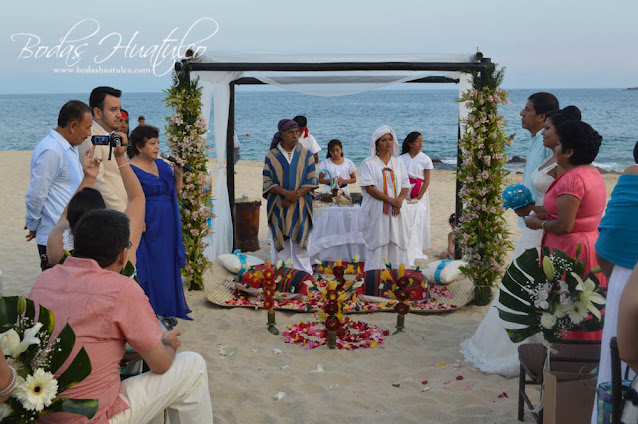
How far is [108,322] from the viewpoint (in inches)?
111

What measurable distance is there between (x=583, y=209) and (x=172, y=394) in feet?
9.62

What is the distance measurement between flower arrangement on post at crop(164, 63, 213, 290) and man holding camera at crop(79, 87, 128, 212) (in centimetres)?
156

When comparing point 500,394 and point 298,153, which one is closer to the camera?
point 500,394

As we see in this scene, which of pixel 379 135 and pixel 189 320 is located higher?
pixel 379 135

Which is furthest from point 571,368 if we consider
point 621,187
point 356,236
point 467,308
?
point 356,236

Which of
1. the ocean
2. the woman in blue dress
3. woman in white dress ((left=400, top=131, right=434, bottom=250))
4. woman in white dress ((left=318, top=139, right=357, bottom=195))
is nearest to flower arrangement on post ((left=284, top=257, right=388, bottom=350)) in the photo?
the woman in blue dress

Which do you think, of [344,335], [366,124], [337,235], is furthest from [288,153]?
[366,124]

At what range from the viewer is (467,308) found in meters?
6.97

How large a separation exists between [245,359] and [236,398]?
826mm

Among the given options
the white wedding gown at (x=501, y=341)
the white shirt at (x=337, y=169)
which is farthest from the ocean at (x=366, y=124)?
the white wedding gown at (x=501, y=341)

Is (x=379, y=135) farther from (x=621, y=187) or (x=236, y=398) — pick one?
(x=621, y=187)

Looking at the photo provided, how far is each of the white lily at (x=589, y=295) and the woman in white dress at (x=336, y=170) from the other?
270 inches

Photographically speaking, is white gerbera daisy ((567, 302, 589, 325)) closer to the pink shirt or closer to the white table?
the pink shirt

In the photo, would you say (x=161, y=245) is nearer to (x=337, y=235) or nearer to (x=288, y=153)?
(x=288, y=153)
